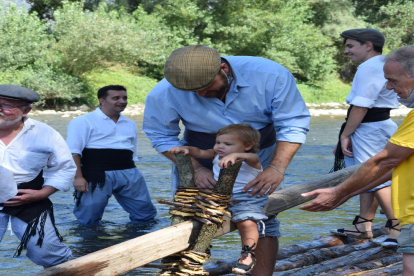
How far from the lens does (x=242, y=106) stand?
15.2 feet

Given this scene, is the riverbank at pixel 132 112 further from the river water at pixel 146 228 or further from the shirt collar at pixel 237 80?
the shirt collar at pixel 237 80

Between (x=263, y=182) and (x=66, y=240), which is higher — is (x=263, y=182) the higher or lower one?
the higher one

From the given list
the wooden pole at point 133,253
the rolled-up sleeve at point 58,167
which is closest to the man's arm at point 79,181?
the rolled-up sleeve at point 58,167

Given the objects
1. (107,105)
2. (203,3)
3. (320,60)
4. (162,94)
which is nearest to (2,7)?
(203,3)

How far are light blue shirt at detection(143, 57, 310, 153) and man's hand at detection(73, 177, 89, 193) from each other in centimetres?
346

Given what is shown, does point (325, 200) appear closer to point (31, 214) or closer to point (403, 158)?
point (403, 158)

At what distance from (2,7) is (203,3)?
14.4 metres

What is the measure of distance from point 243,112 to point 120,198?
434 cm

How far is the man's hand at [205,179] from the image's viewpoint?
4555 mm

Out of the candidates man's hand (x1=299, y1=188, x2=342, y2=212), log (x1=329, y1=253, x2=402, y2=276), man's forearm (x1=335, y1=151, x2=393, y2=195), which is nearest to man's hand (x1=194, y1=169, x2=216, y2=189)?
man's hand (x1=299, y1=188, x2=342, y2=212)

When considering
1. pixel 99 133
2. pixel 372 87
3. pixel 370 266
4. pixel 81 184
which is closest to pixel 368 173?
pixel 370 266

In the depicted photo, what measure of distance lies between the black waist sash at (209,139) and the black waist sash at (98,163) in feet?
11.6

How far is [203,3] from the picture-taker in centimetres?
4231

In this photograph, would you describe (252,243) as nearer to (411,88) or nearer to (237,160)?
(237,160)
